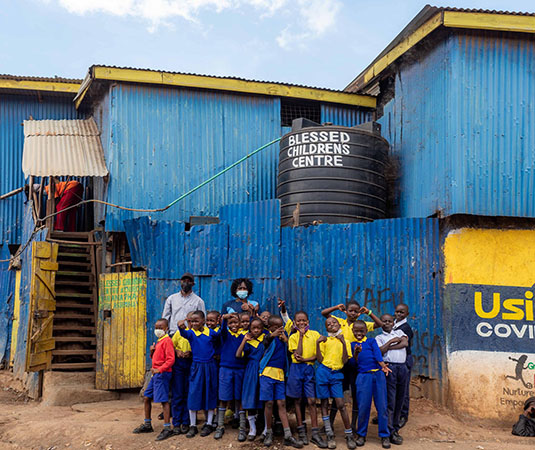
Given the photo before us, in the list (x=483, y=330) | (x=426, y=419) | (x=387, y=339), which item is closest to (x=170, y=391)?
(x=387, y=339)

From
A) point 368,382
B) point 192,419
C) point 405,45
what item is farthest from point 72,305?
point 405,45

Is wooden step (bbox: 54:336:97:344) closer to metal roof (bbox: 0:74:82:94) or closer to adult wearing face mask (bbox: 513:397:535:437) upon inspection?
metal roof (bbox: 0:74:82:94)

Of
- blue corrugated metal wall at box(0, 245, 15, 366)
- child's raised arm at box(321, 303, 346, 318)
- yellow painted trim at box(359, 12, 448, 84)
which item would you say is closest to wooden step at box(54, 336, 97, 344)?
blue corrugated metal wall at box(0, 245, 15, 366)

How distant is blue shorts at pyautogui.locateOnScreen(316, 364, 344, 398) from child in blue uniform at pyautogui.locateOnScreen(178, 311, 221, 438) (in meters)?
1.37

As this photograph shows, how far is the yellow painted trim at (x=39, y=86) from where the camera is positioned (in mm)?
13633

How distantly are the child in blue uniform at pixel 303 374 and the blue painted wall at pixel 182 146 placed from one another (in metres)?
5.08

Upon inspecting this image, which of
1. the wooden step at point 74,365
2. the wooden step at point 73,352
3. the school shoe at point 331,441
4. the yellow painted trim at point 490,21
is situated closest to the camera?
the school shoe at point 331,441

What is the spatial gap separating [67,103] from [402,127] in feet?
25.4

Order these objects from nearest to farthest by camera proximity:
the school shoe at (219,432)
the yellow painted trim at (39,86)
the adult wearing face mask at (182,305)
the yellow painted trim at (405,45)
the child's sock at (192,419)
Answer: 1. the school shoe at (219,432)
2. the child's sock at (192,419)
3. the adult wearing face mask at (182,305)
4. the yellow painted trim at (405,45)
5. the yellow painted trim at (39,86)

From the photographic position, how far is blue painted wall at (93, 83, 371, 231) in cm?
1164

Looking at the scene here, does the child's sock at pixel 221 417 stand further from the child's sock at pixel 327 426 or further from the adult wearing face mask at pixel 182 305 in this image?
the adult wearing face mask at pixel 182 305

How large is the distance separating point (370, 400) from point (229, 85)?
23.1ft

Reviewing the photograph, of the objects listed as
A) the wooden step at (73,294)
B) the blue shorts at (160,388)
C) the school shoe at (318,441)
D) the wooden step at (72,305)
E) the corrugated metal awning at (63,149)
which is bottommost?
the school shoe at (318,441)

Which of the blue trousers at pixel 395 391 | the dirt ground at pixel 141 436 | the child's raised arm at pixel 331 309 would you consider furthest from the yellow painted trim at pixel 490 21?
the dirt ground at pixel 141 436
